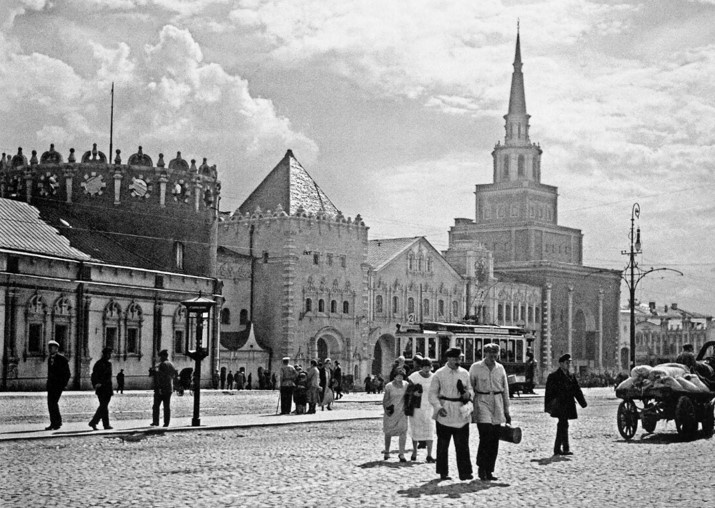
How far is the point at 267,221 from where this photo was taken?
6419 centimetres

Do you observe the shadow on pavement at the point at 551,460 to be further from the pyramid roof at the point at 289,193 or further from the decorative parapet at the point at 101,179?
the pyramid roof at the point at 289,193

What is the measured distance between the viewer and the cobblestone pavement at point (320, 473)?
12.4 m

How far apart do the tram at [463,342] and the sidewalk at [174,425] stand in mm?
14991

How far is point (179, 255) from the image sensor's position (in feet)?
184

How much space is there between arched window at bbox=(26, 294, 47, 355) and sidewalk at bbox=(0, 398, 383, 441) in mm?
16430

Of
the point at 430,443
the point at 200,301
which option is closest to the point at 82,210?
the point at 200,301

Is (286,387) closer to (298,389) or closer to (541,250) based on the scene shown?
(298,389)

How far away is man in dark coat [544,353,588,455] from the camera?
17.9 metres

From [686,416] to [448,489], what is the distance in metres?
9.47

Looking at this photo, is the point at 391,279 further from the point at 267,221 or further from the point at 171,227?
the point at 171,227

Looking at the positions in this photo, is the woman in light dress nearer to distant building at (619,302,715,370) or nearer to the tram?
the tram

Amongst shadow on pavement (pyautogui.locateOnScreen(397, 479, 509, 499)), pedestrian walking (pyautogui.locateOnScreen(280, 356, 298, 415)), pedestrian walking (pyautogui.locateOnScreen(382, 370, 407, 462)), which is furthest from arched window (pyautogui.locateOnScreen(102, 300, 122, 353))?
shadow on pavement (pyautogui.locateOnScreen(397, 479, 509, 499))

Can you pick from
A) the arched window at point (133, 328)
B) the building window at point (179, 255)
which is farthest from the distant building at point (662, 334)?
the arched window at point (133, 328)

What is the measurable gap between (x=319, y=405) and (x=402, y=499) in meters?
21.6
